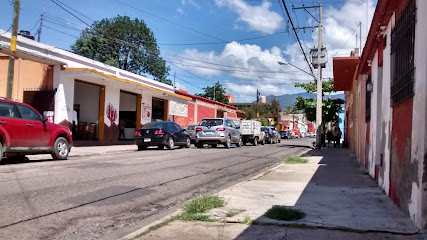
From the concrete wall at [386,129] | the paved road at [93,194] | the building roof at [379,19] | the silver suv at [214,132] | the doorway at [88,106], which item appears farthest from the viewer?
the doorway at [88,106]

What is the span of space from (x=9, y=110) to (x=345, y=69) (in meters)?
13.1

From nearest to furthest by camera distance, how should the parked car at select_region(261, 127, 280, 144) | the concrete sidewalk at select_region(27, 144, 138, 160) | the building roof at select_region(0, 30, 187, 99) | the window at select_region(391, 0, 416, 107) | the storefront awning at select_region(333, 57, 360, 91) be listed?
the window at select_region(391, 0, 416, 107) → the concrete sidewalk at select_region(27, 144, 138, 160) → the storefront awning at select_region(333, 57, 360, 91) → the building roof at select_region(0, 30, 187, 99) → the parked car at select_region(261, 127, 280, 144)

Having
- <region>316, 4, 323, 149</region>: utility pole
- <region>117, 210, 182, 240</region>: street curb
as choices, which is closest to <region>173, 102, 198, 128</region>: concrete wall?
<region>316, 4, 323, 149</region>: utility pole

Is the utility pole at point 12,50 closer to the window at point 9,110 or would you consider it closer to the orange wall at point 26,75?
the window at point 9,110

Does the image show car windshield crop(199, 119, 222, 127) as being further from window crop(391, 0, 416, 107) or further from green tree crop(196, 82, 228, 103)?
green tree crop(196, 82, 228, 103)

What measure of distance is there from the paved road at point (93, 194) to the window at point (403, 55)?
4081 mm

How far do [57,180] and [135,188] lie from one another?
69.8 inches

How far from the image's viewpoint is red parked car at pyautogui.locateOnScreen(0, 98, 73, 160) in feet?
32.6

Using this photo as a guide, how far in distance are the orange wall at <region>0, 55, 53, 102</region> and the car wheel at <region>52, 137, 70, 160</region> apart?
295 inches

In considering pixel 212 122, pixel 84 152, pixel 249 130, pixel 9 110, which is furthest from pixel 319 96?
pixel 9 110

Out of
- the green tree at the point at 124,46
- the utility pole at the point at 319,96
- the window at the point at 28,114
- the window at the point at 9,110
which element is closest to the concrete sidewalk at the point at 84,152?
the window at the point at 28,114

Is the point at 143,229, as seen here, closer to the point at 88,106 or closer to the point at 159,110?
the point at 88,106

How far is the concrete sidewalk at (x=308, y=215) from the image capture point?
4387mm

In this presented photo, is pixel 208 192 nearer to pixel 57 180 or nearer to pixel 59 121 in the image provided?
pixel 57 180
